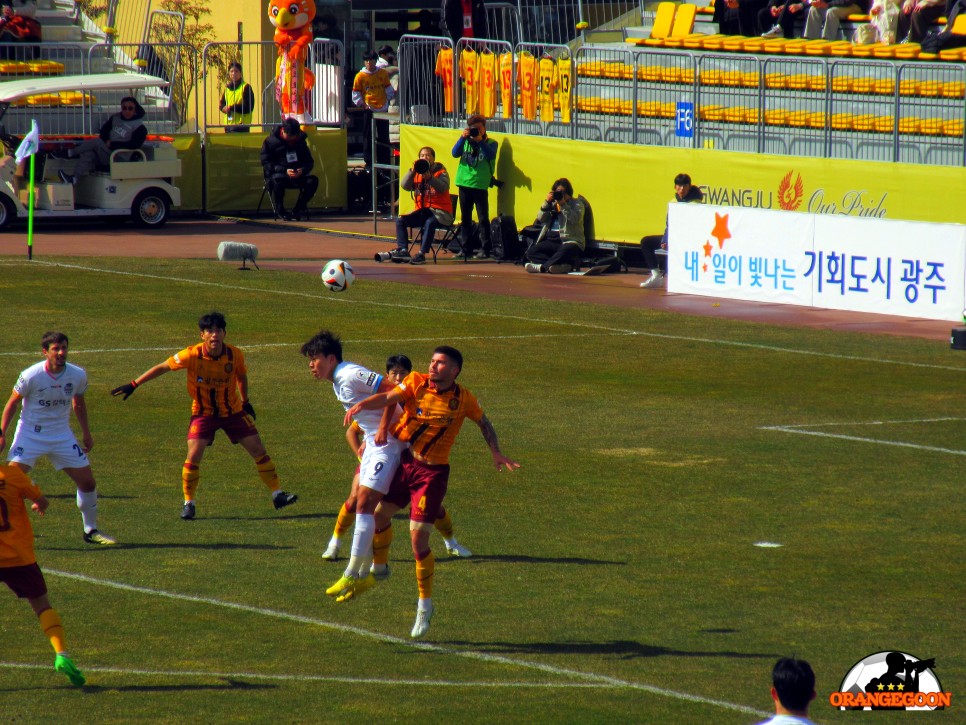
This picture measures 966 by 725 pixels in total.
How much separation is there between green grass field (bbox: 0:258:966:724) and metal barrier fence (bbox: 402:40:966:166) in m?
6.10

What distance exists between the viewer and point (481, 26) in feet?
118

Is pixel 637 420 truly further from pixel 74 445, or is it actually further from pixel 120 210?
pixel 120 210

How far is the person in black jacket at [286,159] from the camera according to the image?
117ft

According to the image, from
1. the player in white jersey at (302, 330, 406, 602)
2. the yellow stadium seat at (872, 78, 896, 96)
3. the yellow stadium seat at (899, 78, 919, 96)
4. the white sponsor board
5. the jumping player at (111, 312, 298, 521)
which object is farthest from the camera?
the yellow stadium seat at (872, 78, 896, 96)

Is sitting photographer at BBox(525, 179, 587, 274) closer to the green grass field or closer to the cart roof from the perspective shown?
the green grass field

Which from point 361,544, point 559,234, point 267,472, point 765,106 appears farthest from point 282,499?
point 765,106

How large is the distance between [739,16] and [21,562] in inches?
1180

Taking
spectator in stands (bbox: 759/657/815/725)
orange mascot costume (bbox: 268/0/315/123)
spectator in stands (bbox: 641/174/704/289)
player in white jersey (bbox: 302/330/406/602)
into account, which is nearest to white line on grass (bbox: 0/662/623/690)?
player in white jersey (bbox: 302/330/406/602)

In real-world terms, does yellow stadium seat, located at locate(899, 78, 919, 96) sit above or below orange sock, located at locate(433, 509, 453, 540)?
above

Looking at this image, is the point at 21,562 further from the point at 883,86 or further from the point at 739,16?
the point at 739,16

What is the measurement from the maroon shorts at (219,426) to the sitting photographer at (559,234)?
1594cm

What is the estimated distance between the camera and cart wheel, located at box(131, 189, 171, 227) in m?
34.2

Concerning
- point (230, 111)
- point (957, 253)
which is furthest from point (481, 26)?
point (957, 253)

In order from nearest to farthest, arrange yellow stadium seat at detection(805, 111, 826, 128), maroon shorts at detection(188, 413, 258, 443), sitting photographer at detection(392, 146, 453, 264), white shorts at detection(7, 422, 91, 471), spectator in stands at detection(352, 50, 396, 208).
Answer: white shorts at detection(7, 422, 91, 471) < maroon shorts at detection(188, 413, 258, 443) < yellow stadium seat at detection(805, 111, 826, 128) < sitting photographer at detection(392, 146, 453, 264) < spectator in stands at detection(352, 50, 396, 208)
